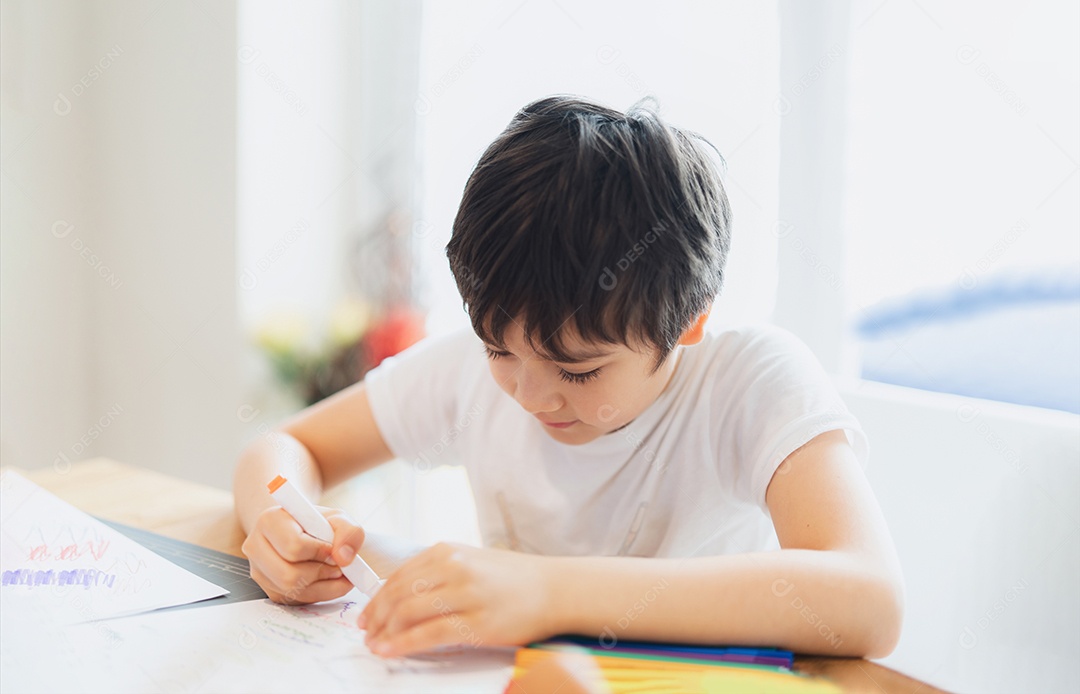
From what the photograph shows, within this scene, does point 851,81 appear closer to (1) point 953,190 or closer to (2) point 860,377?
(1) point 953,190

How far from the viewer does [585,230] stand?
61cm

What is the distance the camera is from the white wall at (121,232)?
188cm

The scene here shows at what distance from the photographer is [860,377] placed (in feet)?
4.18

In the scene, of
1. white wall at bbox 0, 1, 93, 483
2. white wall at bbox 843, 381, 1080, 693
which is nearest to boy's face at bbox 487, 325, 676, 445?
white wall at bbox 843, 381, 1080, 693

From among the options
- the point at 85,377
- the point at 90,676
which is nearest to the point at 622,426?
the point at 90,676

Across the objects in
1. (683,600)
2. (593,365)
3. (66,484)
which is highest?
(593,365)

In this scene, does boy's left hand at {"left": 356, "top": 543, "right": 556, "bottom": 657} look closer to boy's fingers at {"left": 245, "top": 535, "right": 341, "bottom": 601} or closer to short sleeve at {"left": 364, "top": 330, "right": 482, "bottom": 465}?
boy's fingers at {"left": 245, "top": 535, "right": 341, "bottom": 601}

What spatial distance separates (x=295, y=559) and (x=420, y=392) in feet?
1.11

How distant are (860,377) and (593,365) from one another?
776 mm

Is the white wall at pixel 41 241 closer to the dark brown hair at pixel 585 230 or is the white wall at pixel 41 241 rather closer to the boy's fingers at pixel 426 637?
the dark brown hair at pixel 585 230

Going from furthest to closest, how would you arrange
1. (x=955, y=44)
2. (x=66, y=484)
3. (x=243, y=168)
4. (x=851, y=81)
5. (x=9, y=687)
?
(x=243, y=168) → (x=851, y=81) → (x=955, y=44) → (x=66, y=484) → (x=9, y=687)

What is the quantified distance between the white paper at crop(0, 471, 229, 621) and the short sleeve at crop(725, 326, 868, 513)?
17.6 inches

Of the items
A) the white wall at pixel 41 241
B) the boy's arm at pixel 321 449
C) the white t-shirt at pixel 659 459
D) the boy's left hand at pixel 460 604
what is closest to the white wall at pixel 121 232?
the white wall at pixel 41 241

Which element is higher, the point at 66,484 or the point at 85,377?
the point at 66,484
